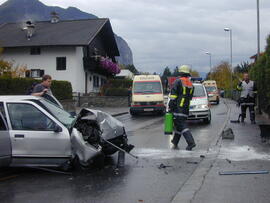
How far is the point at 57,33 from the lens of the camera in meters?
39.8

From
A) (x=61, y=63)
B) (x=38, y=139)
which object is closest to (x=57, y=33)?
(x=61, y=63)

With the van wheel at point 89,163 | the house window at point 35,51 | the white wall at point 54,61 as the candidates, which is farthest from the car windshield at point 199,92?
the house window at point 35,51

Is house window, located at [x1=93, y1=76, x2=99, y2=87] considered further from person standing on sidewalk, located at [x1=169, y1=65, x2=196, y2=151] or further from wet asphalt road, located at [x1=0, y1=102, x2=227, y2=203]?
wet asphalt road, located at [x1=0, y1=102, x2=227, y2=203]

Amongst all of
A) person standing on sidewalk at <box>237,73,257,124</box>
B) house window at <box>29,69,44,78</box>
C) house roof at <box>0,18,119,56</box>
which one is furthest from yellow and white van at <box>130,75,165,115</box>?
house window at <box>29,69,44,78</box>

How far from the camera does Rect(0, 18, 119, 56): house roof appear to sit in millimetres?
37281

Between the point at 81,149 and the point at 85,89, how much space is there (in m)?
33.7

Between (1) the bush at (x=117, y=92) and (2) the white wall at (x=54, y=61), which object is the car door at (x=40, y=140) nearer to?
(1) the bush at (x=117, y=92)

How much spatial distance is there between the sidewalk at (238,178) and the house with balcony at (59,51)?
28196 mm

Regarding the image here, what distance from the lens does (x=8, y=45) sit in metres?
38.2

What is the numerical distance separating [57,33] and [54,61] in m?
3.29

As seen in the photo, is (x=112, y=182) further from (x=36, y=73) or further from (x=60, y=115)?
(x=36, y=73)

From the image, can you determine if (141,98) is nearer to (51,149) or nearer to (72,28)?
(51,149)

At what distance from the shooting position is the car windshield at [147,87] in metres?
22.9

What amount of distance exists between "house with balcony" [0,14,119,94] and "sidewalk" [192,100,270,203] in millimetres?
28196
